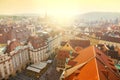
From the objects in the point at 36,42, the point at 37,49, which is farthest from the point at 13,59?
the point at 36,42

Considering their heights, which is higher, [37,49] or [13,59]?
[37,49]

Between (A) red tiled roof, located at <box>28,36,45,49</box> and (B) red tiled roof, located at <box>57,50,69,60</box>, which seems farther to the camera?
(A) red tiled roof, located at <box>28,36,45,49</box>

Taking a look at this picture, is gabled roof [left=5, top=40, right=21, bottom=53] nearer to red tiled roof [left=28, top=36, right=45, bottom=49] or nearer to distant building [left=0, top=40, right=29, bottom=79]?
distant building [left=0, top=40, right=29, bottom=79]

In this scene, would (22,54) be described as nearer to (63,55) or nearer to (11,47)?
(11,47)

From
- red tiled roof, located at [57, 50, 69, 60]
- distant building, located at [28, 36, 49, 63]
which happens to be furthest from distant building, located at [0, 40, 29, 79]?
red tiled roof, located at [57, 50, 69, 60]

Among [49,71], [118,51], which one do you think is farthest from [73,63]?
[118,51]

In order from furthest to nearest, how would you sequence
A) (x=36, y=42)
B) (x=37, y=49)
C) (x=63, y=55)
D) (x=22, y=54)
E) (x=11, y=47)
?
(x=36, y=42) < (x=37, y=49) < (x=22, y=54) < (x=11, y=47) < (x=63, y=55)

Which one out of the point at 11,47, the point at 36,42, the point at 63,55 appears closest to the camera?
the point at 63,55

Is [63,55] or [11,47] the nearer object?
[63,55]

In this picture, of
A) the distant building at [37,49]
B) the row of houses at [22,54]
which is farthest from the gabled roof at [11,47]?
the distant building at [37,49]

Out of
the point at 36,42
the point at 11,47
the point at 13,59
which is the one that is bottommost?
the point at 13,59
